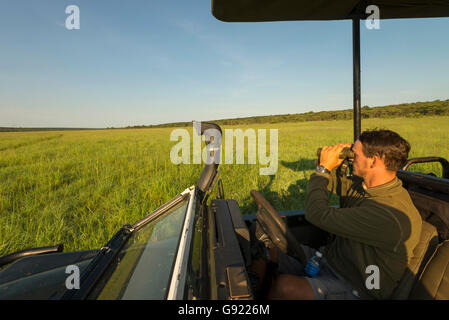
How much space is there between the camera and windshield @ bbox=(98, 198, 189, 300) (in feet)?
2.59

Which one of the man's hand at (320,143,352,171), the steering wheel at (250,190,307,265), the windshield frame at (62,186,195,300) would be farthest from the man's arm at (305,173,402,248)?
the windshield frame at (62,186,195,300)

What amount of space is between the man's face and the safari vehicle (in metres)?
0.52

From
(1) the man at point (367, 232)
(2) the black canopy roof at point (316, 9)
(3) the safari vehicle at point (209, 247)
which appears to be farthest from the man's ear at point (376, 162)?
(2) the black canopy roof at point (316, 9)

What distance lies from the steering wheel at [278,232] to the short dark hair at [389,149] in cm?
87

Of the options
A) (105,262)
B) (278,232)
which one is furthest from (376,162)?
(105,262)

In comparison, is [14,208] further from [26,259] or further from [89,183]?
[26,259]

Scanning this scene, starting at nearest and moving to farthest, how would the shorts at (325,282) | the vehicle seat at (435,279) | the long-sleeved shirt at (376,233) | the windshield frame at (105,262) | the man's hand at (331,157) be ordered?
1. the windshield frame at (105,262)
2. the vehicle seat at (435,279)
3. the long-sleeved shirt at (376,233)
4. the shorts at (325,282)
5. the man's hand at (331,157)

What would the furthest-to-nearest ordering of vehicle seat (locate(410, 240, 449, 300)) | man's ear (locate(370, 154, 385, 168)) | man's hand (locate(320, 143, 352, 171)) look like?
man's hand (locate(320, 143, 352, 171)) → man's ear (locate(370, 154, 385, 168)) → vehicle seat (locate(410, 240, 449, 300))

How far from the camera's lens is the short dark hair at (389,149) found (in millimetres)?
1549

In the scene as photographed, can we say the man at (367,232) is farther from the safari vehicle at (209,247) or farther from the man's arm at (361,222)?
the safari vehicle at (209,247)

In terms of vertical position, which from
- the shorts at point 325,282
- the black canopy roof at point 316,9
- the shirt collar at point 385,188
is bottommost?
the shorts at point 325,282

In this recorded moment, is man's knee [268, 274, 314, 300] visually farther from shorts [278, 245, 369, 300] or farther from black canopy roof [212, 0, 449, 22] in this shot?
black canopy roof [212, 0, 449, 22]

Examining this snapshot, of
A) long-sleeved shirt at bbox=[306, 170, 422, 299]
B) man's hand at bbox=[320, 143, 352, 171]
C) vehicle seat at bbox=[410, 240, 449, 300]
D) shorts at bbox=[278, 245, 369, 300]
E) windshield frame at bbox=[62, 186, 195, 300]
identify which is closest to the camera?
windshield frame at bbox=[62, 186, 195, 300]
